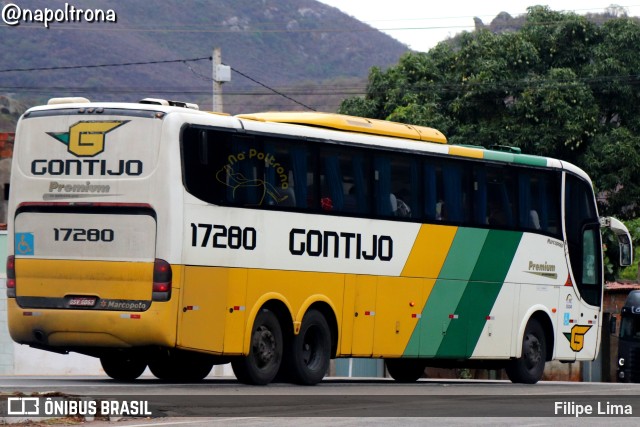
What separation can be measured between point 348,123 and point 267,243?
2.64 meters

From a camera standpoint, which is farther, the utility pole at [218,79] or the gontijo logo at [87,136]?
the utility pole at [218,79]

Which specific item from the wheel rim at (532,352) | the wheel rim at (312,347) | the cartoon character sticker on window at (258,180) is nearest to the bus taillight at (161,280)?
the cartoon character sticker on window at (258,180)

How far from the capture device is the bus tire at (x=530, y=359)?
2586cm

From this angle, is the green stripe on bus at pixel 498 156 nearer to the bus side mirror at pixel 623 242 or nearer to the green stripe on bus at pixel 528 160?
the green stripe on bus at pixel 528 160

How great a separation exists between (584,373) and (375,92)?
671 inches

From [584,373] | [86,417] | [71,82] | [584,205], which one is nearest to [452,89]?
[584,373]

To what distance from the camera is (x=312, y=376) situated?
21.4 metres

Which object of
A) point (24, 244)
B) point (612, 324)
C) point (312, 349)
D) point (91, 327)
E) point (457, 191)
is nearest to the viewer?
point (91, 327)

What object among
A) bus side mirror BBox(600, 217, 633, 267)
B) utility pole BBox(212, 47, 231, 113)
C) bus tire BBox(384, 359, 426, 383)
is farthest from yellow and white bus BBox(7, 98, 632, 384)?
utility pole BBox(212, 47, 231, 113)

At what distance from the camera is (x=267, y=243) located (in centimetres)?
2062

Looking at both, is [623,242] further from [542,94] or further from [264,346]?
[542,94]

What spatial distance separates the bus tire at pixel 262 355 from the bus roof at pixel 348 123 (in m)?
2.78

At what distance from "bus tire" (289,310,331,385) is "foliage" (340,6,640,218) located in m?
27.5

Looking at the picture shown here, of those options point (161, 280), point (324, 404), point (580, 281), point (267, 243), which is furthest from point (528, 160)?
point (324, 404)
